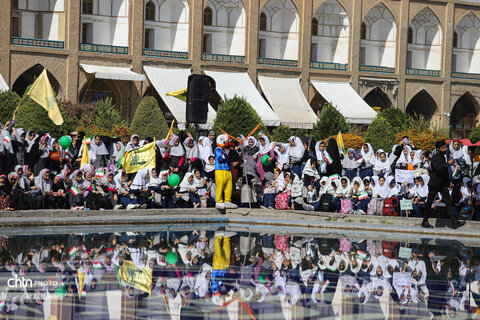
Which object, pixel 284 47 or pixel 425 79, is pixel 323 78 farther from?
pixel 425 79

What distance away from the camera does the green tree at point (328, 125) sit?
3441 centimetres

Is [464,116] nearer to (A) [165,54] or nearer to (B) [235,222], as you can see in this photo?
(A) [165,54]

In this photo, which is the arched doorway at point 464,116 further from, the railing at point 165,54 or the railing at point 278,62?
the railing at point 165,54

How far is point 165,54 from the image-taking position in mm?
38844

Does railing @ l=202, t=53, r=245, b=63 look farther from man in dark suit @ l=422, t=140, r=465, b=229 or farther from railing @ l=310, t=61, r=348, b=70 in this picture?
man in dark suit @ l=422, t=140, r=465, b=229

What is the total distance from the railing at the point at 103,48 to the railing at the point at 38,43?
92cm

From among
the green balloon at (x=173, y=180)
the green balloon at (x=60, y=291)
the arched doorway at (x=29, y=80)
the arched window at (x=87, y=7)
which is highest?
the arched window at (x=87, y=7)

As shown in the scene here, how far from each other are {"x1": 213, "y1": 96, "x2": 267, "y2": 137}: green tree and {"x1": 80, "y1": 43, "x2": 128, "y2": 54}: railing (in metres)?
7.33

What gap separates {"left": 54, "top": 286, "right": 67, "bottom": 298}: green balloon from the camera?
8.63 metres

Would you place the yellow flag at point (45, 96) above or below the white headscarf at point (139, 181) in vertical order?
above

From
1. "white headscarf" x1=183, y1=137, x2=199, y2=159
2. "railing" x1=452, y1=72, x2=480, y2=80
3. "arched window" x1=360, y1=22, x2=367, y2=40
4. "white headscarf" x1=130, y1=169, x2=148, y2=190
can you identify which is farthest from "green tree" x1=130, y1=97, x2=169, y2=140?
"railing" x1=452, y1=72, x2=480, y2=80

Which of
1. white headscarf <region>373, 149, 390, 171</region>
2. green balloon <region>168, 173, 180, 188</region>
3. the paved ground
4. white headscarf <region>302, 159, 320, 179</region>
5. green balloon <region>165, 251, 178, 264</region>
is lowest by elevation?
green balloon <region>165, 251, 178, 264</region>

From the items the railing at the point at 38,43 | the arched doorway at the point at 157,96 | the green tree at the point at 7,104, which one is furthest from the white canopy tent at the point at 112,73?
A: the green tree at the point at 7,104

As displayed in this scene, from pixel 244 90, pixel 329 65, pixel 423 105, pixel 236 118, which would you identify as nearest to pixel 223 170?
pixel 236 118
